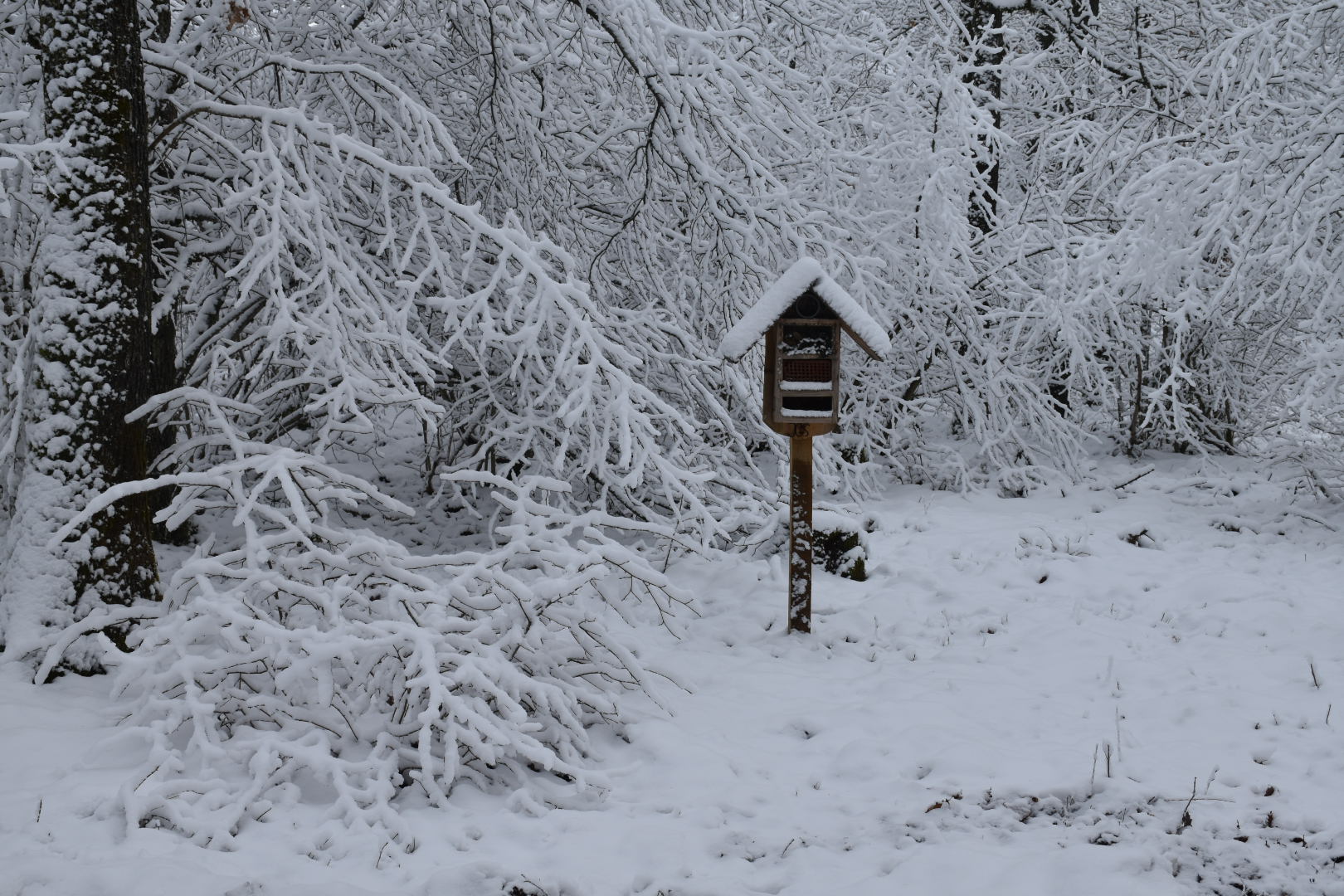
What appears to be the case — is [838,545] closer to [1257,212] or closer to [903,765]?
[903,765]

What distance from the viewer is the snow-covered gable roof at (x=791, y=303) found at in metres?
5.56

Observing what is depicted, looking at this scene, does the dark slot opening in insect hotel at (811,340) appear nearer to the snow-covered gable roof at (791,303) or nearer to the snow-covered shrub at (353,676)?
the snow-covered gable roof at (791,303)

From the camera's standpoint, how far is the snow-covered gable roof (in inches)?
219

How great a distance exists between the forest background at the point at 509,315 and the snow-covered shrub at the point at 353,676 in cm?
2

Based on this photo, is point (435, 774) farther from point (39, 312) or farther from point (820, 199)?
point (820, 199)

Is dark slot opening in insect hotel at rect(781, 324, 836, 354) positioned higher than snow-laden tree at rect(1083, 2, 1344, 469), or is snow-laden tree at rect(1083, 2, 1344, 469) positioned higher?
snow-laden tree at rect(1083, 2, 1344, 469)

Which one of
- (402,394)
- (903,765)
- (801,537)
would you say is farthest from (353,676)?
(801,537)

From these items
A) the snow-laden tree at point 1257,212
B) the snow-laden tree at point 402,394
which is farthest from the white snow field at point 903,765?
the snow-laden tree at point 1257,212

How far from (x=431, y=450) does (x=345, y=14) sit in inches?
136

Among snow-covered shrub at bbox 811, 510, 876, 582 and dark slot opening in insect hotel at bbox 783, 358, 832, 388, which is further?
snow-covered shrub at bbox 811, 510, 876, 582

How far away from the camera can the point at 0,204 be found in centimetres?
349

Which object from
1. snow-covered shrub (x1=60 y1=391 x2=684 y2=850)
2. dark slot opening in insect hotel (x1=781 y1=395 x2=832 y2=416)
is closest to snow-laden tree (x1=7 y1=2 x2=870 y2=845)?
snow-covered shrub (x1=60 y1=391 x2=684 y2=850)

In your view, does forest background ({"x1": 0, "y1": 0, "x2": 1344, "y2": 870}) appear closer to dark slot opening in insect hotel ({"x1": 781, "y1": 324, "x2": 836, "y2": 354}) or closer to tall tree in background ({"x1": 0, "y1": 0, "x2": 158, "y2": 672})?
tall tree in background ({"x1": 0, "y1": 0, "x2": 158, "y2": 672})

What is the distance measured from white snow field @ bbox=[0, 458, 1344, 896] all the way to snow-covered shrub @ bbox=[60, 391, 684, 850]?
15 centimetres
